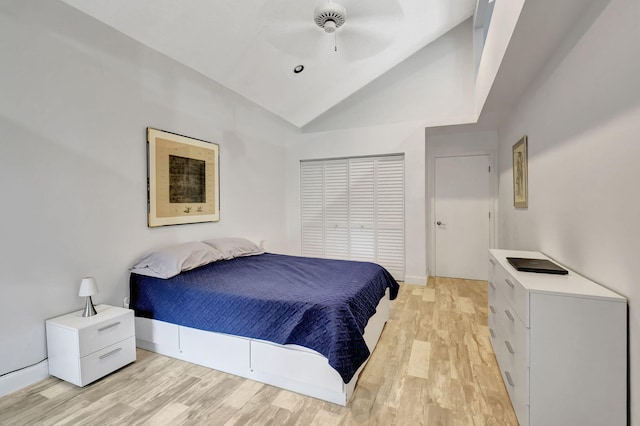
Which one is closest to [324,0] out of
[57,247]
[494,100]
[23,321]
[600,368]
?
[494,100]

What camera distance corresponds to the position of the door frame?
4.35m

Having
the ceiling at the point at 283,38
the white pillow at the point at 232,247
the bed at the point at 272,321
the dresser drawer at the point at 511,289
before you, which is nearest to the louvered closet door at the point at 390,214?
the ceiling at the point at 283,38

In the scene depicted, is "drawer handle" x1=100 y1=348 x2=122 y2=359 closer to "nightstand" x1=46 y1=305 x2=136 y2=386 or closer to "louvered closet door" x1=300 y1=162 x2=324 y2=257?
"nightstand" x1=46 y1=305 x2=136 y2=386

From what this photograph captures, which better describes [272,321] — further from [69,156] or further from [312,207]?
[312,207]

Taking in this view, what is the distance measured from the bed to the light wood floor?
0.11 meters

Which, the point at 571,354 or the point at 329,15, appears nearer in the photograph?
the point at 571,354

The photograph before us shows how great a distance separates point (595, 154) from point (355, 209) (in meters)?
3.31

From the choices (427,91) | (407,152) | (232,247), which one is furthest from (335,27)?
(232,247)

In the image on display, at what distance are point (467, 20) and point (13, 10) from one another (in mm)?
4692

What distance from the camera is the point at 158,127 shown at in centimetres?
286

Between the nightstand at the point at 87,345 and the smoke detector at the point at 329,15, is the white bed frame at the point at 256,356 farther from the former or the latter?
the smoke detector at the point at 329,15

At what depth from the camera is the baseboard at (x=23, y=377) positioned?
186 cm

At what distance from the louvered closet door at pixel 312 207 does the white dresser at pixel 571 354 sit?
365 centimetres

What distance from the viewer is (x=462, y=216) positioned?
456 cm
